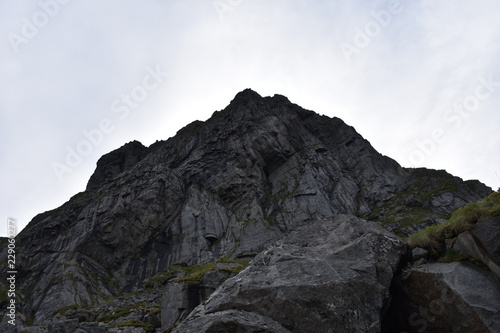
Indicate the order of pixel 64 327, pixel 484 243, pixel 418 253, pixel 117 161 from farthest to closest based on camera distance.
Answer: pixel 117 161 < pixel 64 327 < pixel 418 253 < pixel 484 243

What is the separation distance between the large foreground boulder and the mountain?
0.32ft

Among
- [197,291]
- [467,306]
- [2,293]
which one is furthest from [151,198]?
[467,306]

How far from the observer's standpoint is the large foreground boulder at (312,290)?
10.0m

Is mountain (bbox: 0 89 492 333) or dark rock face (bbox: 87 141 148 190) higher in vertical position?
dark rock face (bbox: 87 141 148 190)

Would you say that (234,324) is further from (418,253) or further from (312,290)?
(418,253)

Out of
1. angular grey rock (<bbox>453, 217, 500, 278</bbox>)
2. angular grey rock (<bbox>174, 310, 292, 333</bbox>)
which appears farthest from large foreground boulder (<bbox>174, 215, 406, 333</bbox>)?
angular grey rock (<bbox>453, 217, 500, 278</bbox>)

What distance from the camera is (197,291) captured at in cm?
2675

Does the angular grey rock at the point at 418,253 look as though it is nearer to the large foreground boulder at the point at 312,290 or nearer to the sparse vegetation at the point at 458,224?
the sparse vegetation at the point at 458,224

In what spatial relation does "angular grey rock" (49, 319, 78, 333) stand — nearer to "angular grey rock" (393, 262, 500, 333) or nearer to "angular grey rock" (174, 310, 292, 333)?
"angular grey rock" (174, 310, 292, 333)

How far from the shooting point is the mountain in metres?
14.6

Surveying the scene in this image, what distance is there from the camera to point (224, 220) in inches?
3216

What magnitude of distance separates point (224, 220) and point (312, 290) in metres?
72.2

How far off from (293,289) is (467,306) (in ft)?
17.3

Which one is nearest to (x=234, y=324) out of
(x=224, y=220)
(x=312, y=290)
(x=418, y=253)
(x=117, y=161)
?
(x=312, y=290)
